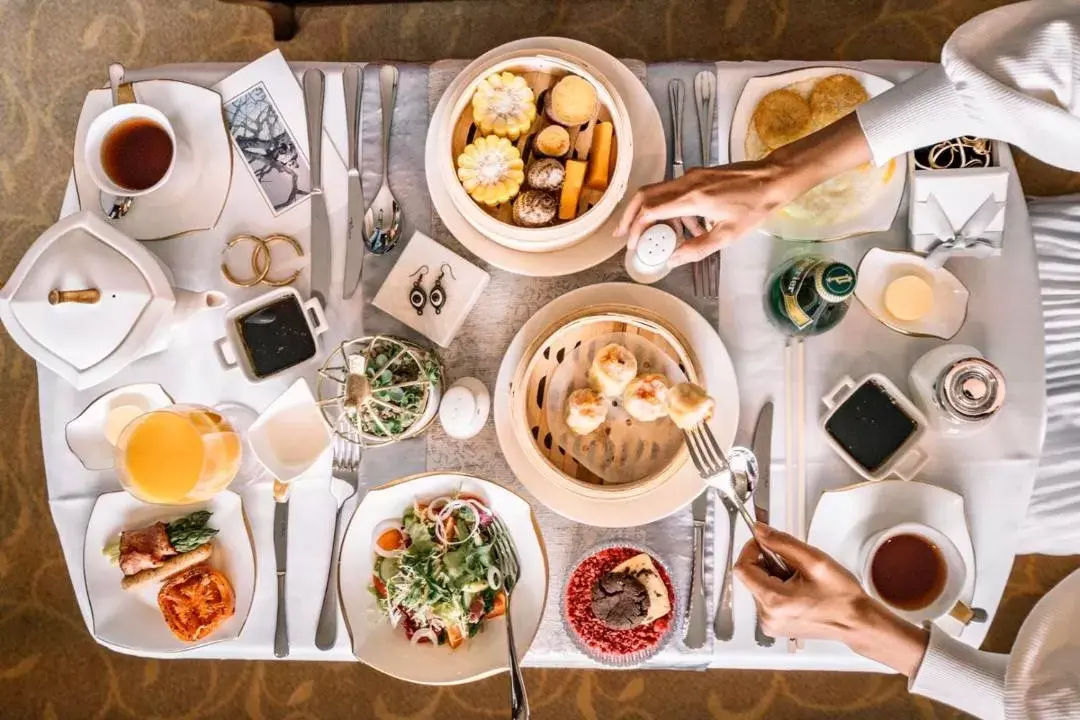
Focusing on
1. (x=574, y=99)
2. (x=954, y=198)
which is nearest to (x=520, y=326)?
(x=574, y=99)

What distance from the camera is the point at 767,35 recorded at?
8.46 feet

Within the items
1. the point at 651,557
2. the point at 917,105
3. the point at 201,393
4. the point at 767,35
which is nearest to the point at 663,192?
the point at 917,105

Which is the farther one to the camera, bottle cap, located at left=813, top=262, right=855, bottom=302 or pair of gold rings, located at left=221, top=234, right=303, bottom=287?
pair of gold rings, located at left=221, top=234, right=303, bottom=287

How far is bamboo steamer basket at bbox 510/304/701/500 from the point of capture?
4.68 feet

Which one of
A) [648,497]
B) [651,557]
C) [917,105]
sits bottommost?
[651,557]

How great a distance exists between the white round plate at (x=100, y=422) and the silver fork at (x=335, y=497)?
0.40m

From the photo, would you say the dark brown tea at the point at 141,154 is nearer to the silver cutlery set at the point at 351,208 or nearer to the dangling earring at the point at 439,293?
the silver cutlery set at the point at 351,208

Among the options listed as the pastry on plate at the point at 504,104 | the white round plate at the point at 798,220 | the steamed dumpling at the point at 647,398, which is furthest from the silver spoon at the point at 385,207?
the white round plate at the point at 798,220

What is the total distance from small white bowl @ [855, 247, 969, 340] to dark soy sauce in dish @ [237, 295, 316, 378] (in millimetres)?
1173

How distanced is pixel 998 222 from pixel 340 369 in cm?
138

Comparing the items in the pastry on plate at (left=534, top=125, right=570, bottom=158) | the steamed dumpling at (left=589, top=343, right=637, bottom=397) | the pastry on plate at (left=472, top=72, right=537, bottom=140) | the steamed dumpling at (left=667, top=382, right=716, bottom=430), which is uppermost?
the pastry on plate at (left=472, top=72, right=537, bottom=140)

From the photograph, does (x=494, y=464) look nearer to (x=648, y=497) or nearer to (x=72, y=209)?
(x=648, y=497)

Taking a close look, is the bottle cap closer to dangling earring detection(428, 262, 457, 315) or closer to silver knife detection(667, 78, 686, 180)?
silver knife detection(667, 78, 686, 180)

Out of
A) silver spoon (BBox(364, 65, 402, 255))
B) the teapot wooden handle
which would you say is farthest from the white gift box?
the teapot wooden handle
